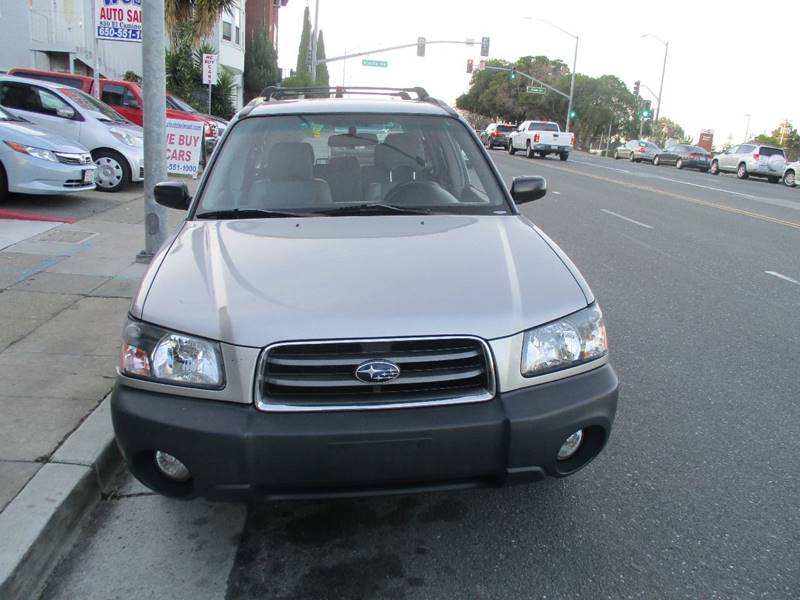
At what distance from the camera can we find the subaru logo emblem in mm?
2496

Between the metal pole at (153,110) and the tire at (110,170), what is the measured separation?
5.76 meters

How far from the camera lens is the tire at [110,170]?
12.2 meters

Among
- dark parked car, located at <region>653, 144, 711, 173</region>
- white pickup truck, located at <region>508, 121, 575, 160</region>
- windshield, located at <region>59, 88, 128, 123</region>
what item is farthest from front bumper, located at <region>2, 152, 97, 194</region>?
dark parked car, located at <region>653, 144, 711, 173</region>

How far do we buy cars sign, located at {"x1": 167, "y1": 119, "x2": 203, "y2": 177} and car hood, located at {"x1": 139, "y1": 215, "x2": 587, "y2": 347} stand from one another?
578cm

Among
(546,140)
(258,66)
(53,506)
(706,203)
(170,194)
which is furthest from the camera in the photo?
(258,66)

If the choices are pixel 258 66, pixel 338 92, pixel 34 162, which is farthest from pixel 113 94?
pixel 258 66

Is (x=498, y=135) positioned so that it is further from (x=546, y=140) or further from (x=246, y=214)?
(x=246, y=214)

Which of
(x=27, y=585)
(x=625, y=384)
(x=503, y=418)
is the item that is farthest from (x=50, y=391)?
(x=625, y=384)

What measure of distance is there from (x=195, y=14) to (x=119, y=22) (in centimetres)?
865

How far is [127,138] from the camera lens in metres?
12.2

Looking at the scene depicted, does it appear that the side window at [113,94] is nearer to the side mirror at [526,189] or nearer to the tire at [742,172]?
the side mirror at [526,189]

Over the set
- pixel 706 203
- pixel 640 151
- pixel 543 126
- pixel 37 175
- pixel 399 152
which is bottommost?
pixel 706 203

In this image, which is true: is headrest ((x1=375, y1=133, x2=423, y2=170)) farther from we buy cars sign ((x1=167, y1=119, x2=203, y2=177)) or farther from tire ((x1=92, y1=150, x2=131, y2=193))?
tire ((x1=92, y1=150, x2=131, y2=193))

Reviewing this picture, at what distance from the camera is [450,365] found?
8.46 feet
